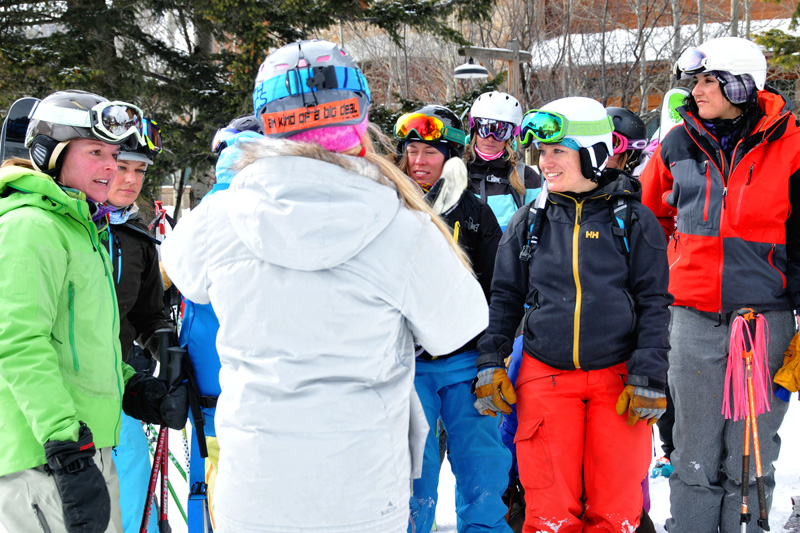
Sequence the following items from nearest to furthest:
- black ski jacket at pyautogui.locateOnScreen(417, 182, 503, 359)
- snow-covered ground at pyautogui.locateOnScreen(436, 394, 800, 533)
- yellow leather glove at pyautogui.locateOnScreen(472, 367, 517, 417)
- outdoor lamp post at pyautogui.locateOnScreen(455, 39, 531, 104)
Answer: yellow leather glove at pyautogui.locateOnScreen(472, 367, 517, 417) → black ski jacket at pyautogui.locateOnScreen(417, 182, 503, 359) → snow-covered ground at pyautogui.locateOnScreen(436, 394, 800, 533) → outdoor lamp post at pyautogui.locateOnScreen(455, 39, 531, 104)

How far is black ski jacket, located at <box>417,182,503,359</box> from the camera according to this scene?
11.1 ft

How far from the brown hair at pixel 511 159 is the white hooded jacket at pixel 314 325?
3.03 m

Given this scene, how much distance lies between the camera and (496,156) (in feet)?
15.3

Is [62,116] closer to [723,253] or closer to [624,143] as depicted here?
[723,253]

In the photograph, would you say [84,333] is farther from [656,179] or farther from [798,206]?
[798,206]

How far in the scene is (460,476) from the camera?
311 cm

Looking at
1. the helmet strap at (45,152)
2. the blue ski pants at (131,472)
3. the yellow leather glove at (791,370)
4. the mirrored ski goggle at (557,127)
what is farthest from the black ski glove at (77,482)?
the yellow leather glove at (791,370)

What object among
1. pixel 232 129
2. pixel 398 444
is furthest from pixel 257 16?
pixel 398 444

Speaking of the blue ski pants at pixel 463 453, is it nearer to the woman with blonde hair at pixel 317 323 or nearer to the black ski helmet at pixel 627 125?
the woman with blonde hair at pixel 317 323

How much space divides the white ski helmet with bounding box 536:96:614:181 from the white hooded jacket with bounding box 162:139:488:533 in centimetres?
148

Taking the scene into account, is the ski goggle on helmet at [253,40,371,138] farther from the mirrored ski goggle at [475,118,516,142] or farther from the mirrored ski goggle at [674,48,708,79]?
the mirrored ski goggle at [475,118,516,142]

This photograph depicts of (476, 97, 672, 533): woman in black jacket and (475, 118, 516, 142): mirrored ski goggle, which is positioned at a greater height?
(475, 118, 516, 142): mirrored ski goggle

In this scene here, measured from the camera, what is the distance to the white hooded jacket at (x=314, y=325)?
164cm

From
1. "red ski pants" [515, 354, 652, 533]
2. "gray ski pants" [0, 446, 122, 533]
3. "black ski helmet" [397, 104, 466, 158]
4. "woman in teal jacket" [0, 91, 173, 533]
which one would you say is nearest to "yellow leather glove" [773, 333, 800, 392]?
"red ski pants" [515, 354, 652, 533]
